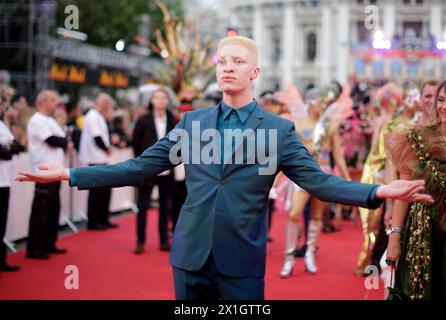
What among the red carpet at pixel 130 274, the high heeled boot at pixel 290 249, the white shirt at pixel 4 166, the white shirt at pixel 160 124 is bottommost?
the red carpet at pixel 130 274

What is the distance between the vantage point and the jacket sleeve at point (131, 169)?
151 inches

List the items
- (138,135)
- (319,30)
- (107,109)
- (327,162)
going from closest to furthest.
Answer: (327,162)
(138,135)
(107,109)
(319,30)

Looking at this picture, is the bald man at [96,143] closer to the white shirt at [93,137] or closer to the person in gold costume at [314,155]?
the white shirt at [93,137]

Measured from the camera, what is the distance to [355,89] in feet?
53.9

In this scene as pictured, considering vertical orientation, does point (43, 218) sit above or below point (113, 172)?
below

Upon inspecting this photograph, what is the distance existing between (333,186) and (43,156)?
6.28 metres

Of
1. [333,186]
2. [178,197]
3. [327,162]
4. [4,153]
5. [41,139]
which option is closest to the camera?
[333,186]

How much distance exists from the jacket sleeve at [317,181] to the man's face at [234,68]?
12.7 inches

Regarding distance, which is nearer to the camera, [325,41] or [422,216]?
[422,216]

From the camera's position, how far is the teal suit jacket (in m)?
3.67

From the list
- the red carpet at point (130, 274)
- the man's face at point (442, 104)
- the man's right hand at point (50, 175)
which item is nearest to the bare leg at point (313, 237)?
the red carpet at point (130, 274)

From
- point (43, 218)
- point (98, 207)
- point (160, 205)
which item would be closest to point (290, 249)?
point (160, 205)

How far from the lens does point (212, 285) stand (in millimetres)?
3758

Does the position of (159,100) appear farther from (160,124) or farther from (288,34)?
(288,34)
